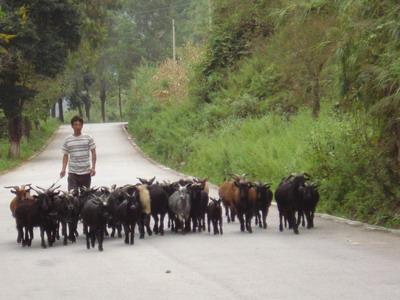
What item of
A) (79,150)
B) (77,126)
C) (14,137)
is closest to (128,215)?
(79,150)

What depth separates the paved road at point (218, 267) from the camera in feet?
30.6

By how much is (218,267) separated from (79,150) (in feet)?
17.3

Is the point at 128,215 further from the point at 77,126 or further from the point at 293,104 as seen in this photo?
the point at 293,104

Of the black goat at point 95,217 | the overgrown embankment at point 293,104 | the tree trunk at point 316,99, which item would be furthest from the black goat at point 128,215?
the tree trunk at point 316,99

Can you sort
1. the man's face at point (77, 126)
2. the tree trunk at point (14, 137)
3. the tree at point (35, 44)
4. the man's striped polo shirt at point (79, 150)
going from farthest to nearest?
the tree trunk at point (14, 137), the tree at point (35, 44), the man's striped polo shirt at point (79, 150), the man's face at point (77, 126)

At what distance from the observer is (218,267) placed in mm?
10891

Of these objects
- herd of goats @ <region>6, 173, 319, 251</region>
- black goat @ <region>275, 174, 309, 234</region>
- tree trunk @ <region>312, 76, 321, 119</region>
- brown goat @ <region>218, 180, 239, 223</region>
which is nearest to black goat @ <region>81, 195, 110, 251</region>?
herd of goats @ <region>6, 173, 319, 251</region>

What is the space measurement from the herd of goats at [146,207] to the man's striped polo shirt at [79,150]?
734 millimetres

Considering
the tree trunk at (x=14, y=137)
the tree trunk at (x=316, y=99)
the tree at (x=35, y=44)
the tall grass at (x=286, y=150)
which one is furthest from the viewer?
the tree trunk at (x=14, y=137)

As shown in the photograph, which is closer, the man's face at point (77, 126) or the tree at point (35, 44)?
the man's face at point (77, 126)

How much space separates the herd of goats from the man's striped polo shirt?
73 centimetres

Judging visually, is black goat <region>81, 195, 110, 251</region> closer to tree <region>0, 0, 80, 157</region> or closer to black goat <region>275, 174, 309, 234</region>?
black goat <region>275, 174, 309, 234</region>

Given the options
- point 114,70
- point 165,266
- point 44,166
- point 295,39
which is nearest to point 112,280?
point 165,266

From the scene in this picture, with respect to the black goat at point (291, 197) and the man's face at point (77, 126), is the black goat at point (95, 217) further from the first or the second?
the black goat at point (291, 197)
